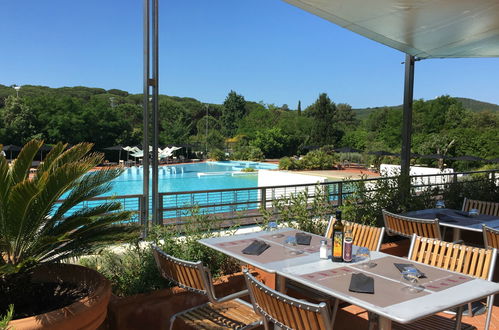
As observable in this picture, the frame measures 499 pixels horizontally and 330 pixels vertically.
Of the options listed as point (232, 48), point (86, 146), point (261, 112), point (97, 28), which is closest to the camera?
point (86, 146)

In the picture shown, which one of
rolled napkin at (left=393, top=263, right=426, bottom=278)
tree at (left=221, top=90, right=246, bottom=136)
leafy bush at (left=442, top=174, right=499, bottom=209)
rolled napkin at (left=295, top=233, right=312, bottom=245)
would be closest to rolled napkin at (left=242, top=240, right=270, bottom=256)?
rolled napkin at (left=295, top=233, right=312, bottom=245)

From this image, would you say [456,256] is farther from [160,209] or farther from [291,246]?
[160,209]

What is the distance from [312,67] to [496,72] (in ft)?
102

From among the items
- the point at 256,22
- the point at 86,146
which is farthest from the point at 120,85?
the point at 86,146

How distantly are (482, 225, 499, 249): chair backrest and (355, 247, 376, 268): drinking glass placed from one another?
145 cm

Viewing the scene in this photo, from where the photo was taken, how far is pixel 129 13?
4784 cm

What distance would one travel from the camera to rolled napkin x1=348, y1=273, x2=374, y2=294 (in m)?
2.16

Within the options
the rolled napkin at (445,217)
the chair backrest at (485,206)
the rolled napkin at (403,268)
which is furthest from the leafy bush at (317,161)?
the rolled napkin at (403,268)

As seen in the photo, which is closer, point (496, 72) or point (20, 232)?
point (20, 232)

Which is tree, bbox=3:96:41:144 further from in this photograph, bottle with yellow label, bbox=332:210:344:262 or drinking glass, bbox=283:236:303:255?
bottle with yellow label, bbox=332:210:344:262

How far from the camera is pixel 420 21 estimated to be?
4.39 metres

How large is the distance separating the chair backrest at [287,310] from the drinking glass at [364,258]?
0.75 metres

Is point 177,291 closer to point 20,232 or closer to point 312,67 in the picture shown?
point 20,232

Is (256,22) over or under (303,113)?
over
